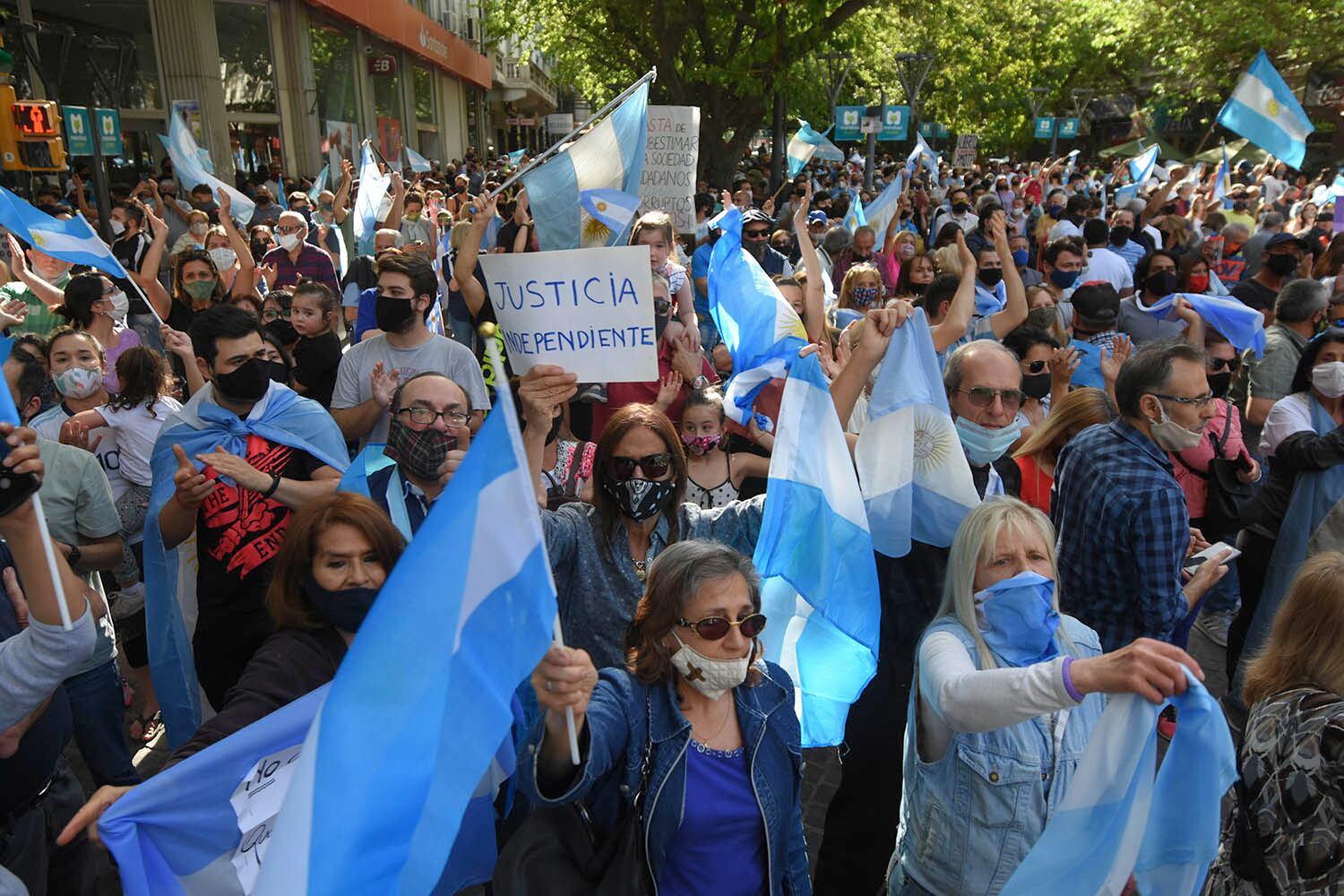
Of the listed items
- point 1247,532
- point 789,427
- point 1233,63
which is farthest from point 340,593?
point 1233,63

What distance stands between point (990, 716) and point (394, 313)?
340cm

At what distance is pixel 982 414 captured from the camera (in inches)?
148

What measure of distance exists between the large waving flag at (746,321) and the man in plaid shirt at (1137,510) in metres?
1.67

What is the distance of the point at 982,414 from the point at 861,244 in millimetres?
6384

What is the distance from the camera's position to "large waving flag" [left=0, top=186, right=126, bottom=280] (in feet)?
19.4

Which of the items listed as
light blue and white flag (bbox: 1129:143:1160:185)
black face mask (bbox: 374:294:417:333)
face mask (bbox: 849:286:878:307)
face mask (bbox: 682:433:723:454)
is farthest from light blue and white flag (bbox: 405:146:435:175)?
face mask (bbox: 682:433:723:454)

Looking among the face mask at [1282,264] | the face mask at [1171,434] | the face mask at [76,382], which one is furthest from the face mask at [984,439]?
the face mask at [1282,264]

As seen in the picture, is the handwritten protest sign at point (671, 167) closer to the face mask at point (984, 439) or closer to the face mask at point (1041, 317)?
the face mask at point (1041, 317)

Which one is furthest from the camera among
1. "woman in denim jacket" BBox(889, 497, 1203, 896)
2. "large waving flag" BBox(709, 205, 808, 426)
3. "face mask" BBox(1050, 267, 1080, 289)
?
"face mask" BBox(1050, 267, 1080, 289)

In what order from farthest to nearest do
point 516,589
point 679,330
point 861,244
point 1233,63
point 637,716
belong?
point 1233,63
point 861,244
point 679,330
point 637,716
point 516,589

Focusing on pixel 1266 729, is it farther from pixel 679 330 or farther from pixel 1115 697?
pixel 679 330

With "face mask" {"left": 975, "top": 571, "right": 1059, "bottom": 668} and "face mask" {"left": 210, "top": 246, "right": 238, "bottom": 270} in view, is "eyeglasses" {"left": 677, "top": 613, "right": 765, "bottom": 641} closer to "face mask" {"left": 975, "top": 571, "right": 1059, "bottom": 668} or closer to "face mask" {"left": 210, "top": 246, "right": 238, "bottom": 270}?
"face mask" {"left": 975, "top": 571, "right": 1059, "bottom": 668}

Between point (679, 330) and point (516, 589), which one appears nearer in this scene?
point (516, 589)

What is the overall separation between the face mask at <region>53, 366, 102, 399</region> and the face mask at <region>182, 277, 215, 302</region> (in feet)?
7.94
